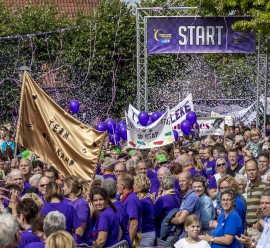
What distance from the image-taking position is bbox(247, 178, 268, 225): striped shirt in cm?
1155

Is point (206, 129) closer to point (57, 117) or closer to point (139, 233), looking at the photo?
point (57, 117)

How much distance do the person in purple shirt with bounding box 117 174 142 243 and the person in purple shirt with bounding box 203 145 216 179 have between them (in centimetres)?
414

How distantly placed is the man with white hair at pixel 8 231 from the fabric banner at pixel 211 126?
56.9 feet

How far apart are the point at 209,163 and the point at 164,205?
416cm

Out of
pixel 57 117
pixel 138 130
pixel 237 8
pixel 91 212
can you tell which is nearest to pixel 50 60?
pixel 237 8

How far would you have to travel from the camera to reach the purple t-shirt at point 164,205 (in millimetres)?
11297

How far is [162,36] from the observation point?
24.3m

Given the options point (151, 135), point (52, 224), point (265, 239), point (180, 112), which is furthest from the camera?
point (180, 112)

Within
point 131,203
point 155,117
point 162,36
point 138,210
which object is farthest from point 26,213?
point 162,36

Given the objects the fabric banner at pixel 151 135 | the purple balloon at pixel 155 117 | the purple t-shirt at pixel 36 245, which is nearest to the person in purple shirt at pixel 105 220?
the purple t-shirt at pixel 36 245

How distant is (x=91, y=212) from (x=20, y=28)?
34515 mm

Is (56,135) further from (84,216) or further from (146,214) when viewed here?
(84,216)

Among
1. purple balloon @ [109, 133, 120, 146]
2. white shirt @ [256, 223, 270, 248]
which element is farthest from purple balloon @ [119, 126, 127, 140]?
white shirt @ [256, 223, 270, 248]

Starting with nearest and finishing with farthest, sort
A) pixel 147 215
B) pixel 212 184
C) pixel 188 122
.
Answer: pixel 147 215, pixel 212 184, pixel 188 122
